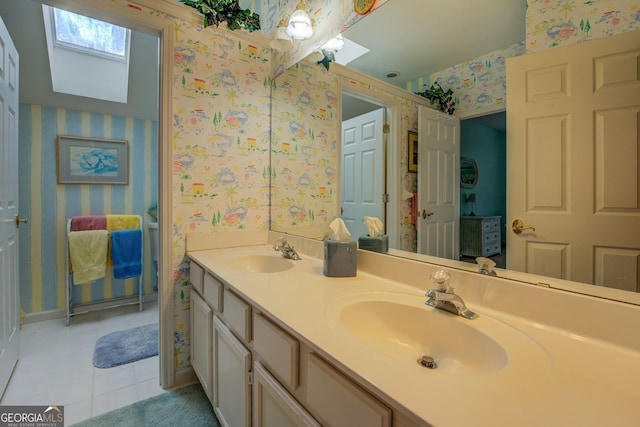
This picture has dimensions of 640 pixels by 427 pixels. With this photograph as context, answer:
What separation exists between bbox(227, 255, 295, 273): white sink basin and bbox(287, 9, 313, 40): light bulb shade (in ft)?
3.98

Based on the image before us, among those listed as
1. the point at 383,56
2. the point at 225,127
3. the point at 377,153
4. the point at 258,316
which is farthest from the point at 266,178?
the point at 258,316

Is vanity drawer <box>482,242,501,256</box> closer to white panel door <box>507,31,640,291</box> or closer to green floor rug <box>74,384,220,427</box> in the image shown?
white panel door <box>507,31,640,291</box>

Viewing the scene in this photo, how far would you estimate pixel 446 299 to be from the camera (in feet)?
2.57

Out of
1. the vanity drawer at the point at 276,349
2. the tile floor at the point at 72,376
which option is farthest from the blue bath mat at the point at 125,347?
the vanity drawer at the point at 276,349

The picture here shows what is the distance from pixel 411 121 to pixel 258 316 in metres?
0.95

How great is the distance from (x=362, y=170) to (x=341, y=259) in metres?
0.50

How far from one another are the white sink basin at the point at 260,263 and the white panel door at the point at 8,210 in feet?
4.07

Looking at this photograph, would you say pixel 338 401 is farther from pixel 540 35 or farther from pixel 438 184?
pixel 540 35

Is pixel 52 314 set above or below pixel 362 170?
below

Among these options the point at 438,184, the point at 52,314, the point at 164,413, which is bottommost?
the point at 164,413

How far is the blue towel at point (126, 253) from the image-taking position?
265 cm

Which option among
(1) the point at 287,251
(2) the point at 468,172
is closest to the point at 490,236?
(2) the point at 468,172

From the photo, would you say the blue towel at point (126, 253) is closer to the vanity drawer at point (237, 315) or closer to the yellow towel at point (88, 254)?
the yellow towel at point (88, 254)

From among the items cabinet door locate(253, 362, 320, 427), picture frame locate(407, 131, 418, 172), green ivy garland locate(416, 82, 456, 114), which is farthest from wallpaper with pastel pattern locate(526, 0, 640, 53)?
cabinet door locate(253, 362, 320, 427)
